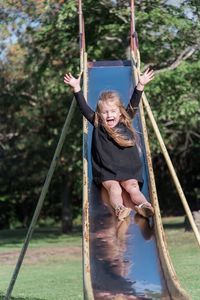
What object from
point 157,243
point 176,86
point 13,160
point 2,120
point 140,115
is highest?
point 140,115

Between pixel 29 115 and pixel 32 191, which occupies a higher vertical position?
pixel 29 115

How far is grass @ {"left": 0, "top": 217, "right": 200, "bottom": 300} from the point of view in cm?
947

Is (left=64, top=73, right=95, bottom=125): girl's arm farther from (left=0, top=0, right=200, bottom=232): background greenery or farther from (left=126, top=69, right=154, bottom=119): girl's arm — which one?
(left=0, top=0, right=200, bottom=232): background greenery

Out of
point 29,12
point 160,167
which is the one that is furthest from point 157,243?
point 160,167

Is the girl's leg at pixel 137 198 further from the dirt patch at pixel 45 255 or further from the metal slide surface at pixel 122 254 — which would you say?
the dirt patch at pixel 45 255

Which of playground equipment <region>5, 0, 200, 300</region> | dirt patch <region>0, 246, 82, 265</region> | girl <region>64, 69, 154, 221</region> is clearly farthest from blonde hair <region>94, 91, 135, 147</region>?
dirt patch <region>0, 246, 82, 265</region>

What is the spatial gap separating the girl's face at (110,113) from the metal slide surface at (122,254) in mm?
453

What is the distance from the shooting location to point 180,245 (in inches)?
651

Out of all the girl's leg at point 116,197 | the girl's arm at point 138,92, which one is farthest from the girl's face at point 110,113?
the girl's leg at point 116,197

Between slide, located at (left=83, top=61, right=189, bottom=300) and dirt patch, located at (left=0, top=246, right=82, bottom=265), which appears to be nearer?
slide, located at (left=83, top=61, right=189, bottom=300)

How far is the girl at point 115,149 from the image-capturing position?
6.99 m

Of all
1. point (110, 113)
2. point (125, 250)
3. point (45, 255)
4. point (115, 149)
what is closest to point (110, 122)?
point (110, 113)

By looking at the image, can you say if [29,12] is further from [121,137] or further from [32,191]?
[32,191]

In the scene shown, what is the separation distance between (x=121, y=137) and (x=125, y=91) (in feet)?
4.75
